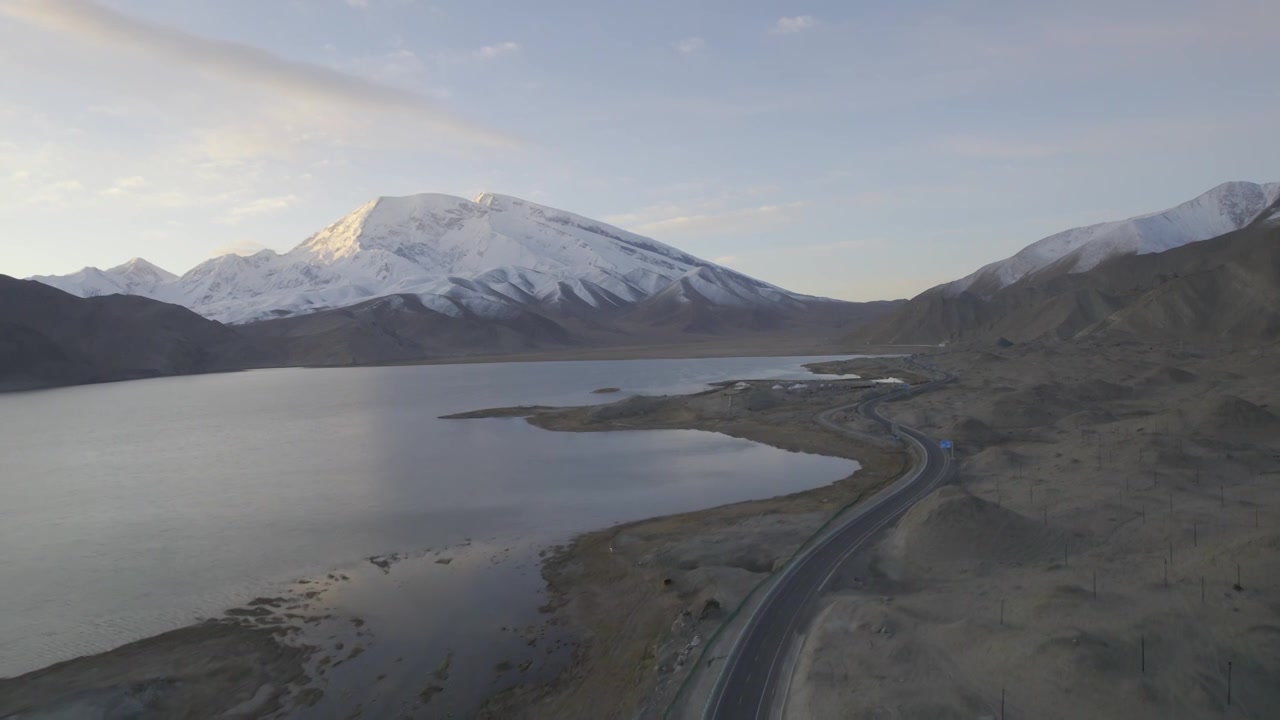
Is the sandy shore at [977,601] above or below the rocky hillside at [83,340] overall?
below

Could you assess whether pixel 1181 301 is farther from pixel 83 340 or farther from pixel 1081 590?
pixel 83 340

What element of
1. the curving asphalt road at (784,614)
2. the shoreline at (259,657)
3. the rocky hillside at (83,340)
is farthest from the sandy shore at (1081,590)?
the rocky hillside at (83,340)

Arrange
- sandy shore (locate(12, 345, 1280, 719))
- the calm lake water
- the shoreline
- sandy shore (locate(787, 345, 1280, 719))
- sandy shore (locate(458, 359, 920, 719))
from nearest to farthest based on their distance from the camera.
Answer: sandy shore (locate(787, 345, 1280, 719)) < sandy shore (locate(12, 345, 1280, 719)) < sandy shore (locate(458, 359, 920, 719)) < the shoreline < the calm lake water

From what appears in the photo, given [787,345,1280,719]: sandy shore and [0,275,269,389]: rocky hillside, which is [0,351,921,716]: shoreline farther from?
[0,275,269,389]: rocky hillside

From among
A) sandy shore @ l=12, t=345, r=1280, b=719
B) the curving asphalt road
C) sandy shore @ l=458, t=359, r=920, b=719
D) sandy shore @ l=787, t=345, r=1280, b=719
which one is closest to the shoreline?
sandy shore @ l=12, t=345, r=1280, b=719

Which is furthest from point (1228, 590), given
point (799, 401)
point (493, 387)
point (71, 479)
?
point (493, 387)

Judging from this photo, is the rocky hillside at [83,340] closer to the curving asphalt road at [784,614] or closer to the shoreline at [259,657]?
the shoreline at [259,657]

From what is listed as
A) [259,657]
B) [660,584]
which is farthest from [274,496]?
[660,584]
